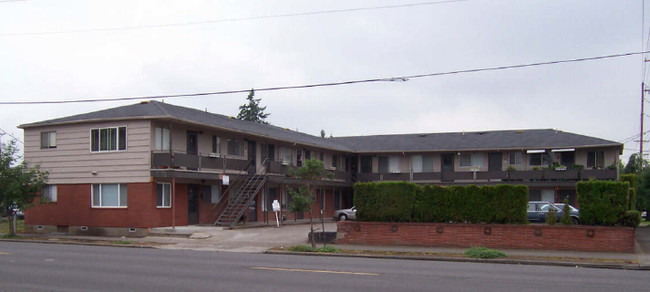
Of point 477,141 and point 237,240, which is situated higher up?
point 477,141

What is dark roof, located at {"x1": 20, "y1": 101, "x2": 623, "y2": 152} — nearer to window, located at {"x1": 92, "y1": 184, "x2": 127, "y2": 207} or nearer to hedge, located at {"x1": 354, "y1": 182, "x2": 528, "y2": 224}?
window, located at {"x1": 92, "y1": 184, "x2": 127, "y2": 207}

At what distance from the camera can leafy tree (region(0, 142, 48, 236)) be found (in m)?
28.0

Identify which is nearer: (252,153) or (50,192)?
(50,192)

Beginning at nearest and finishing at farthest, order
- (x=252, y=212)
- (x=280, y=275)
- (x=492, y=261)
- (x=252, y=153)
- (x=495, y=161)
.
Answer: (x=280, y=275) → (x=492, y=261) → (x=252, y=212) → (x=252, y=153) → (x=495, y=161)

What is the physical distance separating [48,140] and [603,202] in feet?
87.2

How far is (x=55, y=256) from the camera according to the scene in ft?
60.0

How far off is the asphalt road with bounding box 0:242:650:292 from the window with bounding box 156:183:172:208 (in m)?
10.9

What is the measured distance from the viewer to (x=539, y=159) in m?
45.1

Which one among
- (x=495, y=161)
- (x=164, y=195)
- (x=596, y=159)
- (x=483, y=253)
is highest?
(x=596, y=159)

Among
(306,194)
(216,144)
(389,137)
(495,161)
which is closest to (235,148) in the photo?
(216,144)

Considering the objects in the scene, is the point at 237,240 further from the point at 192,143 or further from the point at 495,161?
the point at 495,161

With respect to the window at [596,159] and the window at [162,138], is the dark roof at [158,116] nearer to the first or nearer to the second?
the window at [162,138]

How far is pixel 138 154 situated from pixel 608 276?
21.3 m

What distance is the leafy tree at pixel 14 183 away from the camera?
92.0 ft
